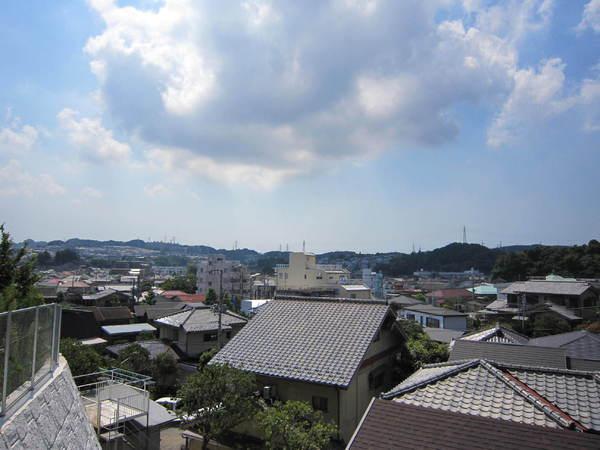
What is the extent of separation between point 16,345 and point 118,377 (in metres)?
12.3

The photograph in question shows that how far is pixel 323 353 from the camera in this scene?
518 inches

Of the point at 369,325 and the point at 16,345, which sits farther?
the point at 369,325

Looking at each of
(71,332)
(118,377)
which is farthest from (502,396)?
(71,332)

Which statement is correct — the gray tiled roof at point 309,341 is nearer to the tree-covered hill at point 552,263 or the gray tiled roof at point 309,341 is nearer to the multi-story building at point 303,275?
the multi-story building at point 303,275

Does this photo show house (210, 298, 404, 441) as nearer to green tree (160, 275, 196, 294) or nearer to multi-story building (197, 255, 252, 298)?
green tree (160, 275, 196, 294)

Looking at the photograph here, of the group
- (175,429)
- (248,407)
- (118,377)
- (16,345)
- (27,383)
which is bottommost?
(175,429)

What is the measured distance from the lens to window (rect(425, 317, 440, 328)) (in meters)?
45.8

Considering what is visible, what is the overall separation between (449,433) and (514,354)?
1032cm

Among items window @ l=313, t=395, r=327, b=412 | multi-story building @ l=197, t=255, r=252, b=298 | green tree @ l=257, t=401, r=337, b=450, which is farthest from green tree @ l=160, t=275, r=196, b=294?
green tree @ l=257, t=401, r=337, b=450

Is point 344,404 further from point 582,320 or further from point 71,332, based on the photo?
point 582,320

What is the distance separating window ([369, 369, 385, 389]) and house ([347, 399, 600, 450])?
7.73 meters

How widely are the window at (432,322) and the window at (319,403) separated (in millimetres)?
37150

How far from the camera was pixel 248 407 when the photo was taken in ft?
35.8

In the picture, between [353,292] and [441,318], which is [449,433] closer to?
[441,318]
